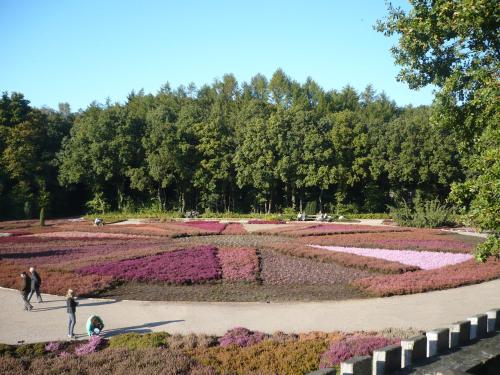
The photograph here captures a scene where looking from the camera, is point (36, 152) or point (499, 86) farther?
point (36, 152)

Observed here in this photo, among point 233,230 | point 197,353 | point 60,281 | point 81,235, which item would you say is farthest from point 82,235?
point 197,353

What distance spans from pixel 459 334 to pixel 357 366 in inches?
102

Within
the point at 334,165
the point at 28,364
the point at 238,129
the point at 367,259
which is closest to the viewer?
the point at 28,364

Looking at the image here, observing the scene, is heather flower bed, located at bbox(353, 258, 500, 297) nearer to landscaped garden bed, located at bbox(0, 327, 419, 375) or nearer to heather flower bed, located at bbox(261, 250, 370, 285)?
heather flower bed, located at bbox(261, 250, 370, 285)

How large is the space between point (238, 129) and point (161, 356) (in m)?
49.6

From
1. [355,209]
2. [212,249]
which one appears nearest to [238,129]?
[355,209]

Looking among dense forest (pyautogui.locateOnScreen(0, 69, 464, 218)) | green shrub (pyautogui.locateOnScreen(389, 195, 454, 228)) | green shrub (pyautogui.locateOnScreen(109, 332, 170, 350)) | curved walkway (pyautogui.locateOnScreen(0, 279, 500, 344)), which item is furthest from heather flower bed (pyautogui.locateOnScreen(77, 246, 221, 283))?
dense forest (pyautogui.locateOnScreen(0, 69, 464, 218))

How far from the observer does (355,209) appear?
2170 inches

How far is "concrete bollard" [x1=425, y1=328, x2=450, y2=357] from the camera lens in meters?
7.31

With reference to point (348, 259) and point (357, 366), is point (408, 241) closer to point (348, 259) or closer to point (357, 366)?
point (348, 259)

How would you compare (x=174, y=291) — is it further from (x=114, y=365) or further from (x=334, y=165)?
(x=334, y=165)

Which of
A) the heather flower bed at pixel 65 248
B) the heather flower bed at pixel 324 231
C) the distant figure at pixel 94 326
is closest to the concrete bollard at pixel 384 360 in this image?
the distant figure at pixel 94 326

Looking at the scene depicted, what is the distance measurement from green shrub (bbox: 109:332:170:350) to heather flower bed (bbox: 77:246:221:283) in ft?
23.7

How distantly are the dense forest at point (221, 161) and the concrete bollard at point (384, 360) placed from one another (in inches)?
1790
